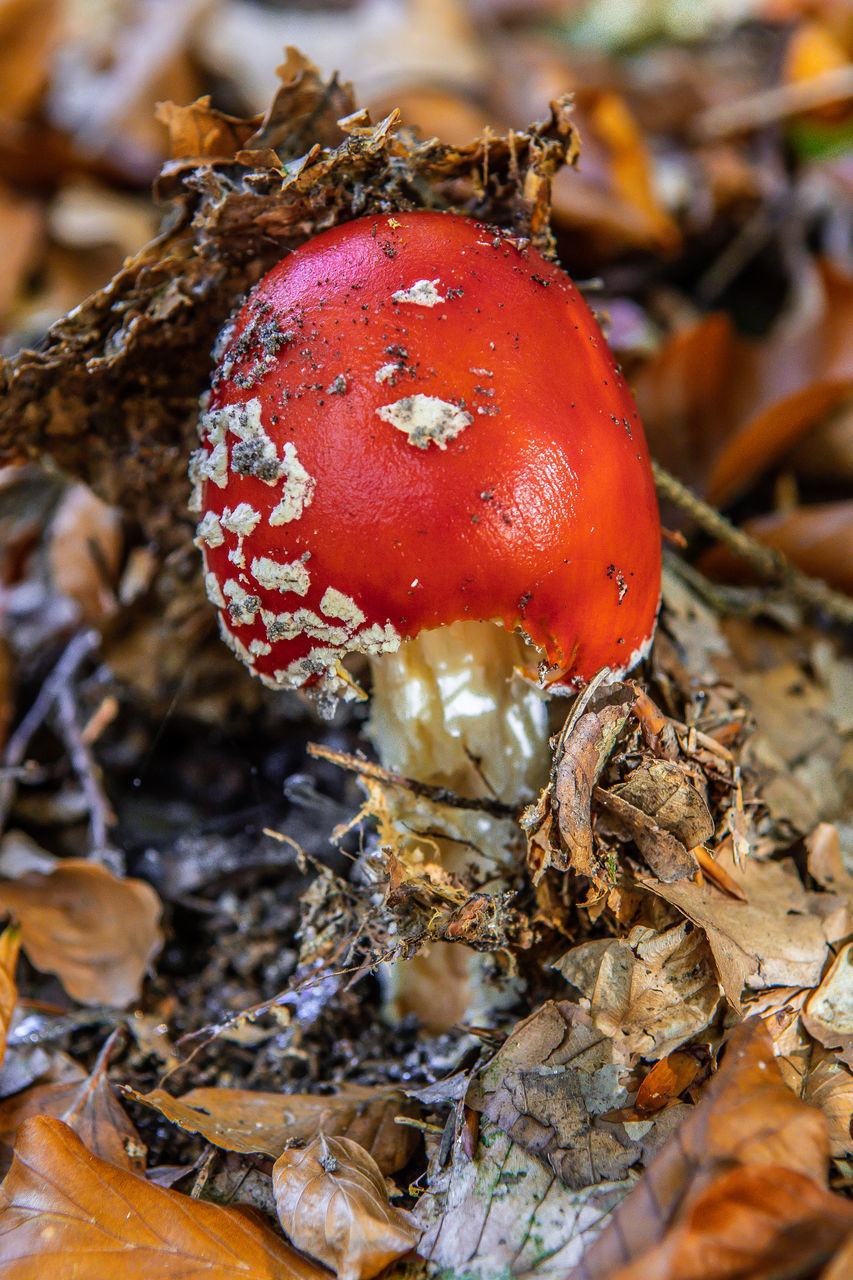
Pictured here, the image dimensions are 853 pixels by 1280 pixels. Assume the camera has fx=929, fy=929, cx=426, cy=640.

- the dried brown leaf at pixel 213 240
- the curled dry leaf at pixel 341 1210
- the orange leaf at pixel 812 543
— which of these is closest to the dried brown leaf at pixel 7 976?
the curled dry leaf at pixel 341 1210

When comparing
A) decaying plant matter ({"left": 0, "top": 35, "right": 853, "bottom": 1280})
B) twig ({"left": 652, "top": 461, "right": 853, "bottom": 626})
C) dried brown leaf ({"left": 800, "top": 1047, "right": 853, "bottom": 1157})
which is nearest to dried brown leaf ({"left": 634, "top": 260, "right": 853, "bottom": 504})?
twig ({"left": 652, "top": 461, "right": 853, "bottom": 626})

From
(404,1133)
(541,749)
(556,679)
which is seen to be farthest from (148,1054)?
(556,679)

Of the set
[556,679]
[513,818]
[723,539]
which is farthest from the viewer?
[723,539]

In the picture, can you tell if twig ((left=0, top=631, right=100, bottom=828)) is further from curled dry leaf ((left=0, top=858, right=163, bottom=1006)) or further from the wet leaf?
the wet leaf

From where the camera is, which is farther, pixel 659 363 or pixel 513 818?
pixel 659 363

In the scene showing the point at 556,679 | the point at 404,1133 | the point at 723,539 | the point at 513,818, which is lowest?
the point at 404,1133

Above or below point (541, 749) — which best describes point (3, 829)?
below

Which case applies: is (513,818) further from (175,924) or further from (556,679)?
(175,924)
